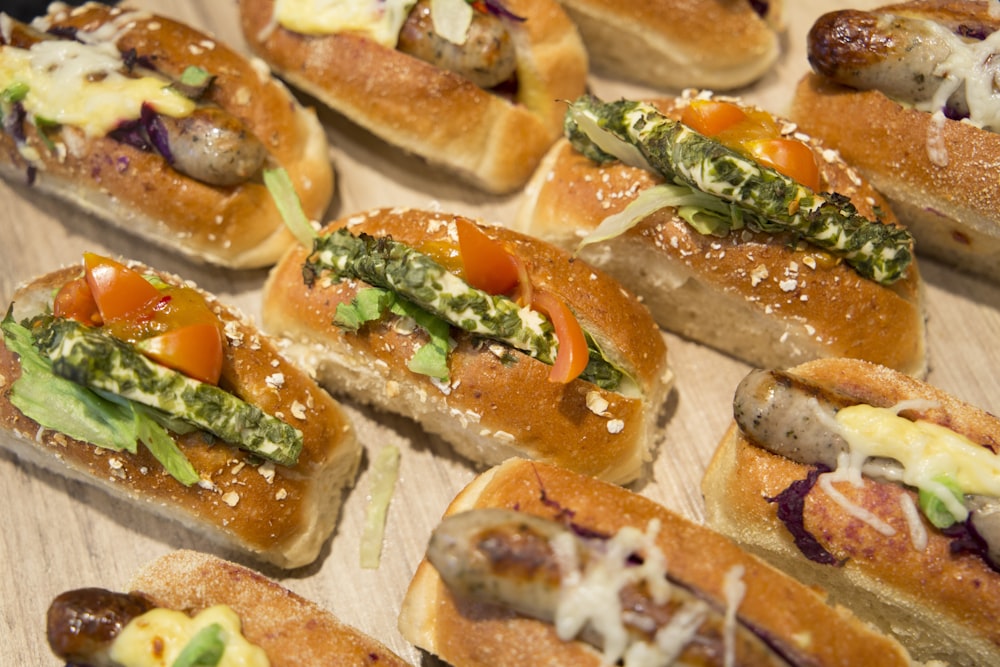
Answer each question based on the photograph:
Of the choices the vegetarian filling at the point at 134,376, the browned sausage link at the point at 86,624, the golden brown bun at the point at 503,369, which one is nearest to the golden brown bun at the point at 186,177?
the golden brown bun at the point at 503,369

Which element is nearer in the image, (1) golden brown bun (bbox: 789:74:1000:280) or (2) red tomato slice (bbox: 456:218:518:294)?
(2) red tomato slice (bbox: 456:218:518:294)

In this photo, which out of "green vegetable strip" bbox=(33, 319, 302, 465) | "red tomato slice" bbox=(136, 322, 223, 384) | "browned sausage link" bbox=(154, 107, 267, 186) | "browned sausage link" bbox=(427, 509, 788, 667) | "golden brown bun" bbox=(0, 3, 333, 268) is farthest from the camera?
"golden brown bun" bbox=(0, 3, 333, 268)

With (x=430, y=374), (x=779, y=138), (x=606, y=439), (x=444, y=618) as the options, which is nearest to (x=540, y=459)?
(x=606, y=439)

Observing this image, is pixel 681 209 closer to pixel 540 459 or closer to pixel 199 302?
pixel 540 459

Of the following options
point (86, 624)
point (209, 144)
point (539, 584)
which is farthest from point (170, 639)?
point (209, 144)

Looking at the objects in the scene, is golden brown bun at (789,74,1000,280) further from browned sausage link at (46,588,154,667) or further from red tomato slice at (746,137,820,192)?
browned sausage link at (46,588,154,667)

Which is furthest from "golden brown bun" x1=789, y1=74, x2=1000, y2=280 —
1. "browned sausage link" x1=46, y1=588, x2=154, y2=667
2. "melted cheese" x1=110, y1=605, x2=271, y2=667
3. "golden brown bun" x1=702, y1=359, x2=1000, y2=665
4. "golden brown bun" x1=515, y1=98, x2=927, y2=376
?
"browned sausage link" x1=46, y1=588, x2=154, y2=667
